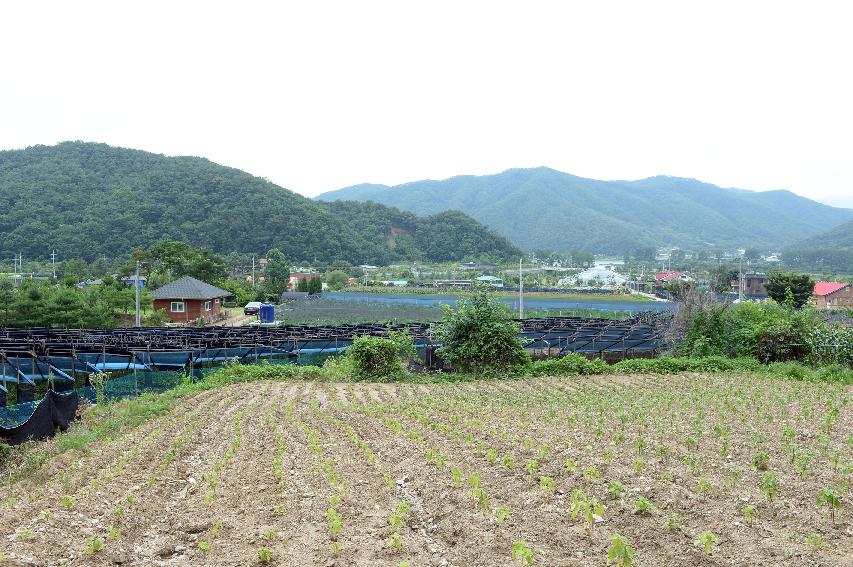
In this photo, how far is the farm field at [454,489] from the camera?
17.5 feet

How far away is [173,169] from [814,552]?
3419 inches

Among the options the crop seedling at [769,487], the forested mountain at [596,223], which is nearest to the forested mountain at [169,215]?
the forested mountain at [596,223]

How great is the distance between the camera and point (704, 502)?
6.05 meters

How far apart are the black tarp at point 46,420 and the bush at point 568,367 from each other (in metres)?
11.2

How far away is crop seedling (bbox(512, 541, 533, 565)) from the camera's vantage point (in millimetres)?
4677

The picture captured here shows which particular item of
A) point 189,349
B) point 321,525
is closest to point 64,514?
point 321,525

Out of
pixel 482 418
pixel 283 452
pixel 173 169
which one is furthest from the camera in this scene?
pixel 173 169

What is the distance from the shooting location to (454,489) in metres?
6.86

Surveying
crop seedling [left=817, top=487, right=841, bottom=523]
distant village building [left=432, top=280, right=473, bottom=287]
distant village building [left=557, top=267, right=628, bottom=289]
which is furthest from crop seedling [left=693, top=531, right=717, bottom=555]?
distant village building [left=557, top=267, right=628, bottom=289]

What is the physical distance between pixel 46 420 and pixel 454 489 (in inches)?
292

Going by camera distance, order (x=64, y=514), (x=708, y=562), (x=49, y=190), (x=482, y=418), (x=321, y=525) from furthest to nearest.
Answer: (x=49, y=190) → (x=482, y=418) → (x=64, y=514) → (x=321, y=525) → (x=708, y=562)

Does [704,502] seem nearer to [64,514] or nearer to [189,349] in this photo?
[64,514]

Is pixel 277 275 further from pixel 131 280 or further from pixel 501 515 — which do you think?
pixel 501 515

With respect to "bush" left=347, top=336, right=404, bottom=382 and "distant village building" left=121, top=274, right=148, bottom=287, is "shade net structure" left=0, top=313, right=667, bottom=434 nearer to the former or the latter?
"bush" left=347, top=336, right=404, bottom=382
